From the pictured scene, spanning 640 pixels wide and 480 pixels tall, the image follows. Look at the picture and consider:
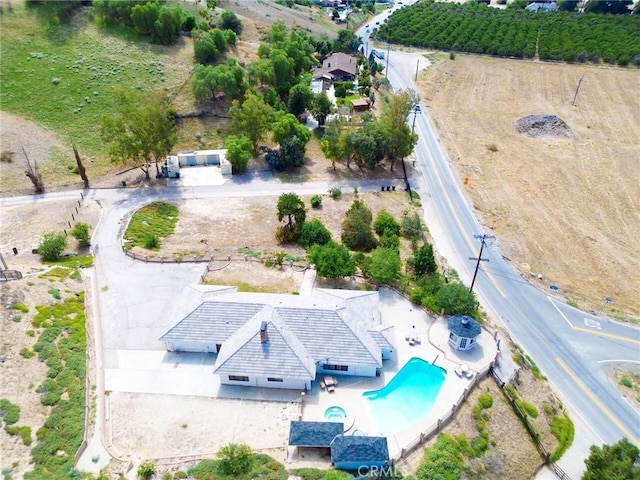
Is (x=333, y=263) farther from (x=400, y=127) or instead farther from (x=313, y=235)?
(x=400, y=127)

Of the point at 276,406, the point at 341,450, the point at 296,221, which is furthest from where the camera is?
the point at 296,221

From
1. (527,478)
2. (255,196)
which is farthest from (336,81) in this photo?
(527,478)

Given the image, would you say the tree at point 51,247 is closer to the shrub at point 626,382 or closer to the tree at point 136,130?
the tree at point 136,130

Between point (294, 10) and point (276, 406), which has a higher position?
point (294, 10)

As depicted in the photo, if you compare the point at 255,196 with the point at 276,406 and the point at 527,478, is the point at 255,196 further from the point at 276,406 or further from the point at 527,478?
the point at 527,478

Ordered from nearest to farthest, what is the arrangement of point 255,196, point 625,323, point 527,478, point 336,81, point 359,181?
point 527,478, point 625,323, point 255,196, point 359,181, point 336,81
